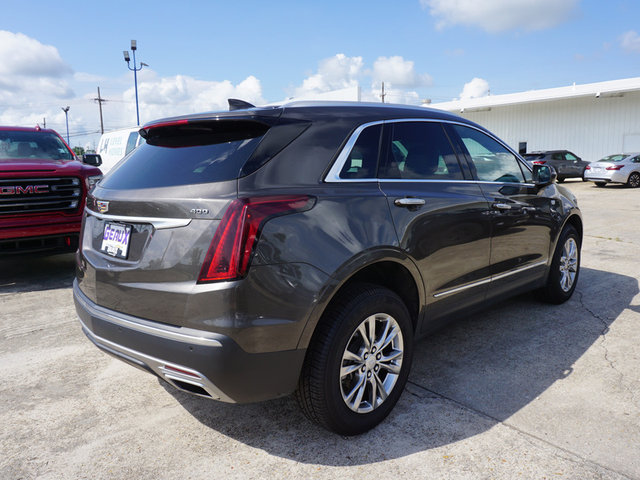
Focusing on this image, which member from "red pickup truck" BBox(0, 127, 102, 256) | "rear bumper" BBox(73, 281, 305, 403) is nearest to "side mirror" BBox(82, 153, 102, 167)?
"red pickup truck" BBox(0, 127, 102, 256)

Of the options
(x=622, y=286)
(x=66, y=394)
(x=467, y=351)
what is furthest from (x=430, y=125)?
(x=622, y=286)

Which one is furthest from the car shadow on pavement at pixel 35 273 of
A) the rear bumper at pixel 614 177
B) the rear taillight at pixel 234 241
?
the rear bumper at pixel 614 177

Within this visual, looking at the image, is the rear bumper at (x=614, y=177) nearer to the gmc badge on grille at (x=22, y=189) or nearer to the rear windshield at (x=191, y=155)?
the gmc badge on grille at (x=22, y=189)

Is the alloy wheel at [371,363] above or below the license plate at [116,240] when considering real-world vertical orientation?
below

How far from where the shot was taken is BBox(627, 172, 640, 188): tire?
834 inches

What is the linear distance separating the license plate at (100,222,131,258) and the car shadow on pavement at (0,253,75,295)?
142 inches

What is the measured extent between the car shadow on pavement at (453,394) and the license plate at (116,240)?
1098 millimetres

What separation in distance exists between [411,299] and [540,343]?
157cm

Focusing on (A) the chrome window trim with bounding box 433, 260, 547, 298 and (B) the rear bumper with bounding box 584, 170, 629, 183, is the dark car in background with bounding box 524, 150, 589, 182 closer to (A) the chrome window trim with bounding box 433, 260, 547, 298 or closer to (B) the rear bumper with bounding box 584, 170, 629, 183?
(B) the rear bumper with bounding box 584, 170, 629, 183

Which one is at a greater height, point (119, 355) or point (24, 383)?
point (119, 355)

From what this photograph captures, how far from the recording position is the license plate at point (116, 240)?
2607mm

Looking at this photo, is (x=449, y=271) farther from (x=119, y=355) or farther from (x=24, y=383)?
(x=24, y=383)

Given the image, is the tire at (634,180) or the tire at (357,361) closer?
the tire at (357,361)

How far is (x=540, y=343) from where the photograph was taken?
13.3 feet
